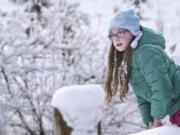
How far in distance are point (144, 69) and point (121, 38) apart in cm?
30

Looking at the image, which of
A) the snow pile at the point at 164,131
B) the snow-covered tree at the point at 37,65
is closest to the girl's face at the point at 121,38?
the snow pile at the point at 164,131

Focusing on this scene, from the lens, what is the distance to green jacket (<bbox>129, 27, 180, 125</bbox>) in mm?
2963

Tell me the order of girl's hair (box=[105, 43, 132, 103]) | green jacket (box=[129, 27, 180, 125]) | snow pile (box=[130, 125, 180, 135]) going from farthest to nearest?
girl's hair (box=[105, 43, 132, 103]) → green jacket (box=[129, 27, 180, 125]) → snow pile (box=[130, 125, 180, 135])

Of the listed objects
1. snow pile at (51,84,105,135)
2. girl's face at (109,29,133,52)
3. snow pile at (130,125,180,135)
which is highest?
girl's face at (109,29,133,52)

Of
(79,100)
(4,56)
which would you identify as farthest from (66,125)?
(4,56)

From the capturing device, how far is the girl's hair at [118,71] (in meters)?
3.19

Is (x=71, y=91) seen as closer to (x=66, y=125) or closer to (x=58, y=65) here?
(x=66, y=125)

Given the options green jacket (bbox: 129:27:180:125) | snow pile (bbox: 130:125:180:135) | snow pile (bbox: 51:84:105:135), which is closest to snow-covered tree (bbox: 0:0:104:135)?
snow pile (bbox: 51:84:105:135)

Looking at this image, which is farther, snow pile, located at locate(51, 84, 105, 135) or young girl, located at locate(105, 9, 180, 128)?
snow pile, located at locate(51, 84, 105, 135)

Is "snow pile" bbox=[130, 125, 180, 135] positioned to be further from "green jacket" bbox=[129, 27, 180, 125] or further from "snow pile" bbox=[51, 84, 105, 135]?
"snow pile" bbox=[51, 84, 105, 135]

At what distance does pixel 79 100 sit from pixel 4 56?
6.15 metres

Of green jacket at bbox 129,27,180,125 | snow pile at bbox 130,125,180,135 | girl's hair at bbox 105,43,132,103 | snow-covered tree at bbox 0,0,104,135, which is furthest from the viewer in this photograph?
snow-covered tree at bbox 0,0,104,135

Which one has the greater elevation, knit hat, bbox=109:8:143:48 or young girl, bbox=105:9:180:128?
knit hat, bbox=109:8:143:48

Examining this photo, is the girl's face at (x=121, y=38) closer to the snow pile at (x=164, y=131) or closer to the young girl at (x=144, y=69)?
the young girl at (x=144, y=69)
